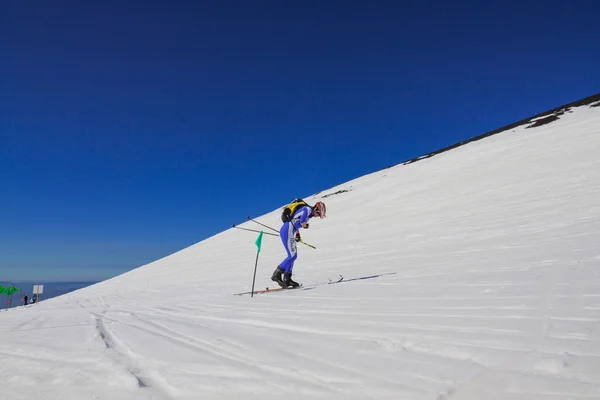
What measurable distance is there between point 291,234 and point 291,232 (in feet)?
0.16

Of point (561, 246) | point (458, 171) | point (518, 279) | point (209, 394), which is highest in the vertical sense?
point (458, 171)

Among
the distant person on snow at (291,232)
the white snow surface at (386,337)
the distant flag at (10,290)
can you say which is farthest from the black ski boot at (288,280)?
the distant flag at (10,290)

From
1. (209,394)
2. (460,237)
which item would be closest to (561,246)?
(460,237)

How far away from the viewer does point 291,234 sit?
920 cm

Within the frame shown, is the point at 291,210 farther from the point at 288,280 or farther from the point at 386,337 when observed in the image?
the point at 386,337

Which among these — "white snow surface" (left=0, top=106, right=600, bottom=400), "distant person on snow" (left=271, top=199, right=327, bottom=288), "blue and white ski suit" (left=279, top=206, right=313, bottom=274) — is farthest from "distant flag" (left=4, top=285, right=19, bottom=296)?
"blue and white ski suit" (left=279, top=206, right=313, bottom=274)

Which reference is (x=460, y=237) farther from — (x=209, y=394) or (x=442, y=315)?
(x=209, y=394)

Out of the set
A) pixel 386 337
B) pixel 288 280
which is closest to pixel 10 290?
pixel 288 280

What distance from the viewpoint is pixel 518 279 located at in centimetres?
546

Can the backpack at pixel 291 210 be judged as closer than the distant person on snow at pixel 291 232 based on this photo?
No

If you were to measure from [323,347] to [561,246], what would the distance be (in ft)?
20.0

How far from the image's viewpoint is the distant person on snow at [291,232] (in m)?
9.07

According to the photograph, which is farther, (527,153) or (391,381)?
(527,153)

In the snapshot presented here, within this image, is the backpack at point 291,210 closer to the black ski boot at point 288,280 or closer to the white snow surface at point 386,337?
the black ski boot at point 288,280
